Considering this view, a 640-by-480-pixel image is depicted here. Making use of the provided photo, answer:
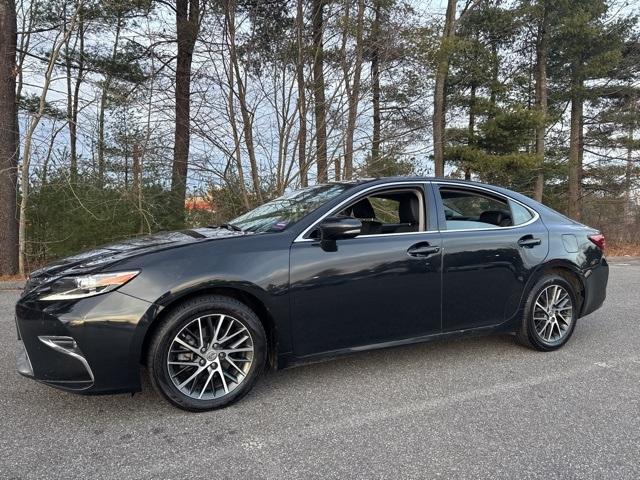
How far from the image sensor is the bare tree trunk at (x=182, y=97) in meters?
10.1

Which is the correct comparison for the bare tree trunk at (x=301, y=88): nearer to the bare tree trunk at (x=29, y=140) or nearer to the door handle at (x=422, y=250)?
the bare tree trunk at (x=29, y=140)

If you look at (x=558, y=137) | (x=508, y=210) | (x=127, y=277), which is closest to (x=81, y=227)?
(x=127, y=277)

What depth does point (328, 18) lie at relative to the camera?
10234 mm

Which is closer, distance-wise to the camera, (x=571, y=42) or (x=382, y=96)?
(x=382, y=96)

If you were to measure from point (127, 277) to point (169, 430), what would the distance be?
94 centimetres

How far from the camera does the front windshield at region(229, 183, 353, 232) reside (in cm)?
351

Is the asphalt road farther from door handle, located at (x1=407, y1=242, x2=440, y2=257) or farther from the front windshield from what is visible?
the front windshield

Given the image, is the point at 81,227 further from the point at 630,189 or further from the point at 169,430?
the point at 630,189

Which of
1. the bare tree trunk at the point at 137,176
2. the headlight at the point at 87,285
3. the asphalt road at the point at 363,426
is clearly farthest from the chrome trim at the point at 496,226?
the bare tree trunk at the point at 137,176

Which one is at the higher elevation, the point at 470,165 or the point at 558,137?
the point at 558,137

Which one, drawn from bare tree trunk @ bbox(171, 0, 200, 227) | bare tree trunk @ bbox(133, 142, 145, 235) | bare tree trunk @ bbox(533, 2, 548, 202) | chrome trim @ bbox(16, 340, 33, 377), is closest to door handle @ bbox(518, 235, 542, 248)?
chrome trim @ bbox(16, 340, 33, 377)

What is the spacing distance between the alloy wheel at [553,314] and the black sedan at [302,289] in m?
0.02

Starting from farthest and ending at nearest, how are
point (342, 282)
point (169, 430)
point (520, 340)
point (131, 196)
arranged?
point (131, 196), point (520, 340), point (342, 282), point (169, 430)

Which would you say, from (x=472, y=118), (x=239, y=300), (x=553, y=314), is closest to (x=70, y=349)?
(x=239, y=300)
